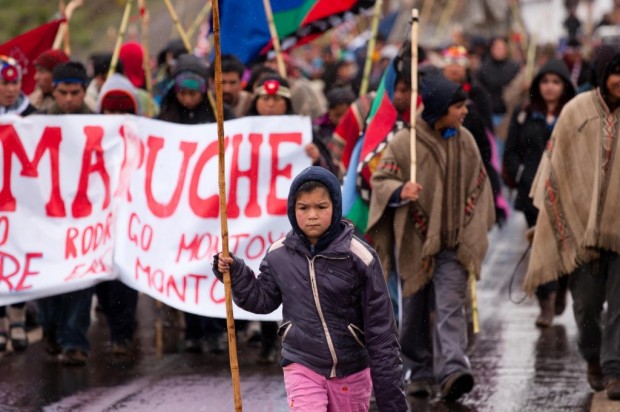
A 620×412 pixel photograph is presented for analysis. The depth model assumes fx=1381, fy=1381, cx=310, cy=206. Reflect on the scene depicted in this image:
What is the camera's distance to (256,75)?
11586 millimetres

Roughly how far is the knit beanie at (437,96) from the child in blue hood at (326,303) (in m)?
2.15

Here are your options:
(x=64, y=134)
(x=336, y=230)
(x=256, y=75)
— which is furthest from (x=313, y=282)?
(x=256, y=75)

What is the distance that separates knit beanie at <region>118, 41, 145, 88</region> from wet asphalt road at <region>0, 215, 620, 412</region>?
2.78 m

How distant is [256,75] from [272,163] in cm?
298

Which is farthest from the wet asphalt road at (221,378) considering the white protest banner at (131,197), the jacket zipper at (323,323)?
the jacket zipper at (323,323)

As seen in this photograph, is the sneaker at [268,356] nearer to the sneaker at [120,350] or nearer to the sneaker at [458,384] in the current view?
the sneaker at [120,350]

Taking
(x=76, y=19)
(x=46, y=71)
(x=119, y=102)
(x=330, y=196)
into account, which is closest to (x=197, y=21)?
(x=46, y=71)

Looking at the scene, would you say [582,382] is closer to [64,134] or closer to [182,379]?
[182,379]

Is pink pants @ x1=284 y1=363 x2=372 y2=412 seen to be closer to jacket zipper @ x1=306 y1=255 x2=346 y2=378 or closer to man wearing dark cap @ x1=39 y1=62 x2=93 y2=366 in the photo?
jacket zipper @ x1=306 y1=255 x2=346 y2=378

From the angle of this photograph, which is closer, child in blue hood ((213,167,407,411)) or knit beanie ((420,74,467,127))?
child in blue hood ((213,167,407,411))

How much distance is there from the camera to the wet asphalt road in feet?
25.2

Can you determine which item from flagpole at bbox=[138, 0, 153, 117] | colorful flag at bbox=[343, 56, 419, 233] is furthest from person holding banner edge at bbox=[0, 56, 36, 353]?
colorful flag at bbox=[343, 56, 419, 233]

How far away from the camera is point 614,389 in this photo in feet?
24.5

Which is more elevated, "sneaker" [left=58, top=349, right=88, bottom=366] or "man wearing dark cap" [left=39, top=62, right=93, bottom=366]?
"man wearing dark cap" [left=39, top=62, right=93, bottom=366]
